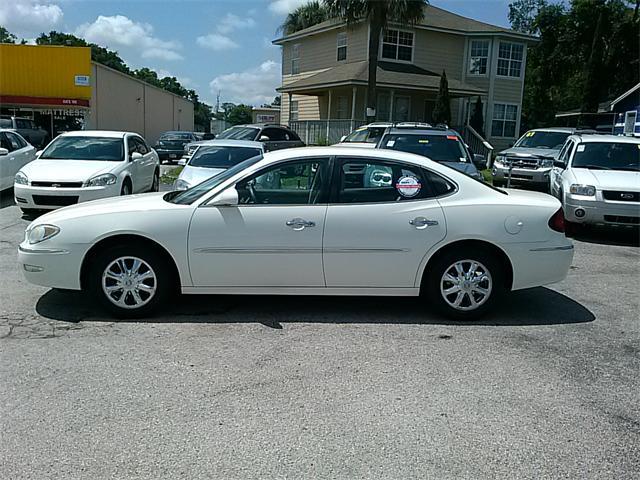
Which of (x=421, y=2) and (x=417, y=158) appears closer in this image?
(x=417, y=158)

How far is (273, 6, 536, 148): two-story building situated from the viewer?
97.7ft

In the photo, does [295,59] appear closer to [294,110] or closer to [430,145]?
[294,110]

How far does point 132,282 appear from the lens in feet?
17.5

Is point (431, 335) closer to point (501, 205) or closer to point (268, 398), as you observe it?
point (501, 205)

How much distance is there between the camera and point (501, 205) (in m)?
5.56

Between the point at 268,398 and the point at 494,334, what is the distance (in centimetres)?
231

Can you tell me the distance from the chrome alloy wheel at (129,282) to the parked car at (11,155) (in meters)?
8.60

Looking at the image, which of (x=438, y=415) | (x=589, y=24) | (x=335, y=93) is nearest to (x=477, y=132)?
(x=335, y=93)

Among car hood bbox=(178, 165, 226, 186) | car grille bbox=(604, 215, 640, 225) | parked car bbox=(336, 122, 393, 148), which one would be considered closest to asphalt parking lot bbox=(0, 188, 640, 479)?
car grille bbox=(604, 215, 640, 225)

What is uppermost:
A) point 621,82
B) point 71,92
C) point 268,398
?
point 621,82

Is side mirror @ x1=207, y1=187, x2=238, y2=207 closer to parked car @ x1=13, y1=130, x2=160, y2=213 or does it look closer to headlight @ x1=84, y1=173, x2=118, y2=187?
parked car @ x1=13, y1=130, x2=160, y2=213

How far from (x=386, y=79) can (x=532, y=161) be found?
525 inches

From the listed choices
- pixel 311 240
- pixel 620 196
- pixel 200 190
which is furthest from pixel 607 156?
pixel 200 190

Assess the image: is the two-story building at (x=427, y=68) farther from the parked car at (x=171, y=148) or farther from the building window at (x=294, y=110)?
the parked car at (x=171, y=148)
